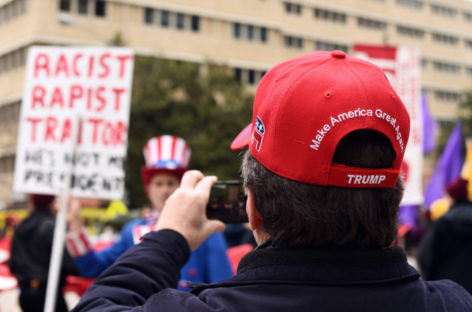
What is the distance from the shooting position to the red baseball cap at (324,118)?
125 centimetres

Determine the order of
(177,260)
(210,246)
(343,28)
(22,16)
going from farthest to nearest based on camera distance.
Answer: (343,28)
(22,16)
(210,246)
(177,260)

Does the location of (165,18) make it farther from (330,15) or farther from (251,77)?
(330,15)

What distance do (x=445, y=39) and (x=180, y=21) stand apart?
3282 cm

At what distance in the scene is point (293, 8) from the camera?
161ft

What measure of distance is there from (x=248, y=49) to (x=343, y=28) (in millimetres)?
12098

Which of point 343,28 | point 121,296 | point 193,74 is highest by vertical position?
point 343,28

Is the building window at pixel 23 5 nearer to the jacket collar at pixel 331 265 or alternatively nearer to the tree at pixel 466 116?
the tree at pixel 466 116

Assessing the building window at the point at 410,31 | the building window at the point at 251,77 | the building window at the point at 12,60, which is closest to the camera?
the building window at the point at 12,60

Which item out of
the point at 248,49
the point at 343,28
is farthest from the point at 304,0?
the point at 248,49

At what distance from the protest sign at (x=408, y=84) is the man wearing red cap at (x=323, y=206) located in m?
4.78

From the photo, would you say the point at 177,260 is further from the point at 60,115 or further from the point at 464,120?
the point at 464,120

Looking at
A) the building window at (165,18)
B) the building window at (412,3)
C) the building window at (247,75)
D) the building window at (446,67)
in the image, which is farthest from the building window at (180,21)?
the building window at (446,67)

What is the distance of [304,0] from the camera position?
49.8 metres

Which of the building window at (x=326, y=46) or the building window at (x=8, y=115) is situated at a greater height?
the building window at (x=326, y=46)
